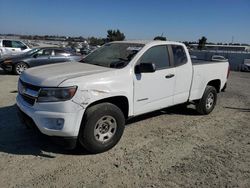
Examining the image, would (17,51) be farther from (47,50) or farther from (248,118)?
(248,118)

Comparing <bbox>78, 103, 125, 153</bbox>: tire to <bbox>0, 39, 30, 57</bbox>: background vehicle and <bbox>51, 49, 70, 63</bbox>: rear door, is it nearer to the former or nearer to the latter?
<bbox>51, 49, 70, 63</bbox>: rear door

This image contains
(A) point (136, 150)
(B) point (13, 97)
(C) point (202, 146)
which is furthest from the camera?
(B) point (13, 97)

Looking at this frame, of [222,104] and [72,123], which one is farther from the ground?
[72,123]

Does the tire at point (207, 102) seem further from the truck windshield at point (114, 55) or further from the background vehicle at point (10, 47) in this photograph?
the background vehicle at point (10, 47)

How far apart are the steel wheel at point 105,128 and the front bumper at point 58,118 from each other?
38 centimetres

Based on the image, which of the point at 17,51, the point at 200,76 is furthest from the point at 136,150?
the point at 17,51

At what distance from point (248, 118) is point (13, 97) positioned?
6543 millimetres

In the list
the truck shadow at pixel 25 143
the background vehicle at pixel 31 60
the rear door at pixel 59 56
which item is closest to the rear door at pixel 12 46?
the background vehicle at pixel 31 60

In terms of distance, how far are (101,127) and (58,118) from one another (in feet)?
2.46

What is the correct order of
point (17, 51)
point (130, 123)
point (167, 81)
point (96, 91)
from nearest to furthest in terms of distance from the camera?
point (96, 91)
point (167, 81)
point (130, 123)
point (17, 51)

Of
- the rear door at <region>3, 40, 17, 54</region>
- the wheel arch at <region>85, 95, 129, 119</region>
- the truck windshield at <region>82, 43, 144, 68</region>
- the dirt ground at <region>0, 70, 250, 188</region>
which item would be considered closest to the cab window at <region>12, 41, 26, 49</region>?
the rear door at <region>3, 40, 17, 54</region>

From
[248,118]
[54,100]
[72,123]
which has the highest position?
[54,100]

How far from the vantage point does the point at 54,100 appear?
3740 millimetres

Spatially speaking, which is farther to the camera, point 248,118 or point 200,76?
point 248,118
